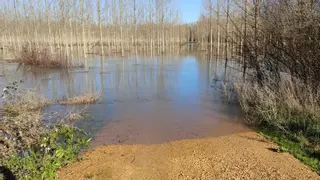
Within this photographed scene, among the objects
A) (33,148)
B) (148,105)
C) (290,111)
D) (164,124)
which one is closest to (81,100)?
(148,105)

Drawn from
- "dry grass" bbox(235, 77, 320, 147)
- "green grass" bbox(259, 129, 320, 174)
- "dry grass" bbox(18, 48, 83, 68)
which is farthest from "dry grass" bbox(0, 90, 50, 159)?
"dry grass" bbox(18, 48, 83, 68)

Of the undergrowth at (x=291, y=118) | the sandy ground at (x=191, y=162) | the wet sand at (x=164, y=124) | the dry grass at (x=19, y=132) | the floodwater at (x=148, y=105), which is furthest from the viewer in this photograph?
the floodwater at (x=148, y=105)

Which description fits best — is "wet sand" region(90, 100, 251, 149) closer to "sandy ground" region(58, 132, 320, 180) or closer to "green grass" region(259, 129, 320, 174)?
"sandy ground" region(58, 132, 320, 180)

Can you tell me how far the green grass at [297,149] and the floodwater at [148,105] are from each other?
3.53ft

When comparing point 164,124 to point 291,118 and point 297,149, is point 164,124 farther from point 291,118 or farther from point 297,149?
point 297,149

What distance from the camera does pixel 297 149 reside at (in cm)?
534

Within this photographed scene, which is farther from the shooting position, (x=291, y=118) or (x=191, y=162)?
(x=291, y=118)

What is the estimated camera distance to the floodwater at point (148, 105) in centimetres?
719

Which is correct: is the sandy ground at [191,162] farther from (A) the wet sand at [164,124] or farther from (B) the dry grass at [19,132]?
(B) the dry grass at [19,132]

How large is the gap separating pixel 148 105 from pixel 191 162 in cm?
530

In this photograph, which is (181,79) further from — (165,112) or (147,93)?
(165,112)

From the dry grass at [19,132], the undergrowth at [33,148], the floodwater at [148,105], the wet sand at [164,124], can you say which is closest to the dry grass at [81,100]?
the floodwater at [148,105]

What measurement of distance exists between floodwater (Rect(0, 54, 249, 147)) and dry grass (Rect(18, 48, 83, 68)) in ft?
10.8

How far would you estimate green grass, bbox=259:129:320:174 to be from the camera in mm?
4758
